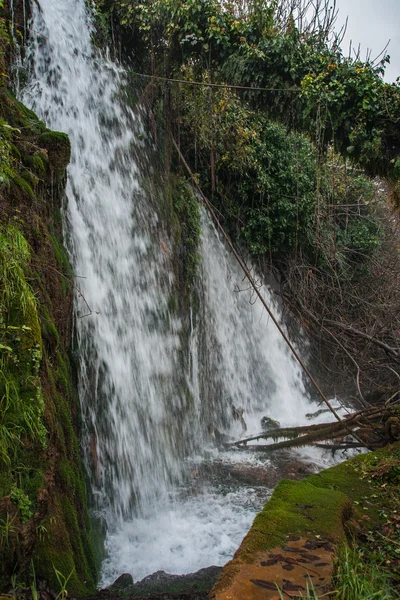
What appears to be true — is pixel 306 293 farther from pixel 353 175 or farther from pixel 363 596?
pixel 363 596

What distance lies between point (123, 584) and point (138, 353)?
3.51m

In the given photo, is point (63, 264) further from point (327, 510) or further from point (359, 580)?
point (359, 580)

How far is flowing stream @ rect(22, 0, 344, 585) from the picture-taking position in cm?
588

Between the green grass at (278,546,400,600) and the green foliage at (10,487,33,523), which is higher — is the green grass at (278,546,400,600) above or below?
above

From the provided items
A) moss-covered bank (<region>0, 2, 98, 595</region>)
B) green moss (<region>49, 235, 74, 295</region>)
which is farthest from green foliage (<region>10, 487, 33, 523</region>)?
green moss (<region>49, 235, 74, 295</region>)

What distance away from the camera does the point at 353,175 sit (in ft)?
48.6

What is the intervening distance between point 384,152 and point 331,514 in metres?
6.22

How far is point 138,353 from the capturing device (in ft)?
24.6

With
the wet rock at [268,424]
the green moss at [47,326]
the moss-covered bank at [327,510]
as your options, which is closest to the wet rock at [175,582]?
the moss-covered bank at [327,510]

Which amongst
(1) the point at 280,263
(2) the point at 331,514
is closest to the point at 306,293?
(1) the point at 280,263

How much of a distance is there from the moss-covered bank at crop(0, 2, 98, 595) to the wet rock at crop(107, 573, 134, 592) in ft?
1.16

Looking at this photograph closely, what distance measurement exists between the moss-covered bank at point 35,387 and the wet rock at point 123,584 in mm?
354

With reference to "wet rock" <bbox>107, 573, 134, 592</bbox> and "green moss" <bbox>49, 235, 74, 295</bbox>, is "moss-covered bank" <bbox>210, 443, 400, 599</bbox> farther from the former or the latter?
"green moss" <bbox>49, 235, 74, 295</bbox>

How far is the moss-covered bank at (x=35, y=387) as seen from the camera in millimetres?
3238
